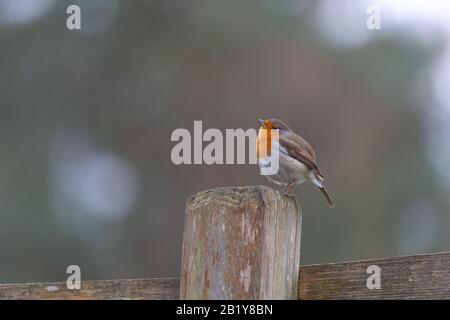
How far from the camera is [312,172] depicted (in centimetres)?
691

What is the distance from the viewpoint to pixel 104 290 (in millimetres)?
2986

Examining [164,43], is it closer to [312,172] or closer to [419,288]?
[312,172]

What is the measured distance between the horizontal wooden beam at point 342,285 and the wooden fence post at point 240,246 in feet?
0.29

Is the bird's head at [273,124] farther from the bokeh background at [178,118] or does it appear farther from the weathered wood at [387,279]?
the bokeh background at [178,118]

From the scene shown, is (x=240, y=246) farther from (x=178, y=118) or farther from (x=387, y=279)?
(x=178, y=118)

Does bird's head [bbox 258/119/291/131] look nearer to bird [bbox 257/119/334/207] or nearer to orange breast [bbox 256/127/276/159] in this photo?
bird [bbox 257/119/334/207]

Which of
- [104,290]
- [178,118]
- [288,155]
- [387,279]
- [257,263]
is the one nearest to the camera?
[387,279]

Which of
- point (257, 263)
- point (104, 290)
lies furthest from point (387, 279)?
point (104, 290)

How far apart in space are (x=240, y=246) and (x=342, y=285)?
11.9 inches

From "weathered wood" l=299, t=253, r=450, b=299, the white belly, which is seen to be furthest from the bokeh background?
"weathered wood" l=299, t=253, r=450, b=299

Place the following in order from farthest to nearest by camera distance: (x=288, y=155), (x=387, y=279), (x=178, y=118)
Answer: (x=178, y=118) → (x=288, y=155) → (x=387, y=279)
